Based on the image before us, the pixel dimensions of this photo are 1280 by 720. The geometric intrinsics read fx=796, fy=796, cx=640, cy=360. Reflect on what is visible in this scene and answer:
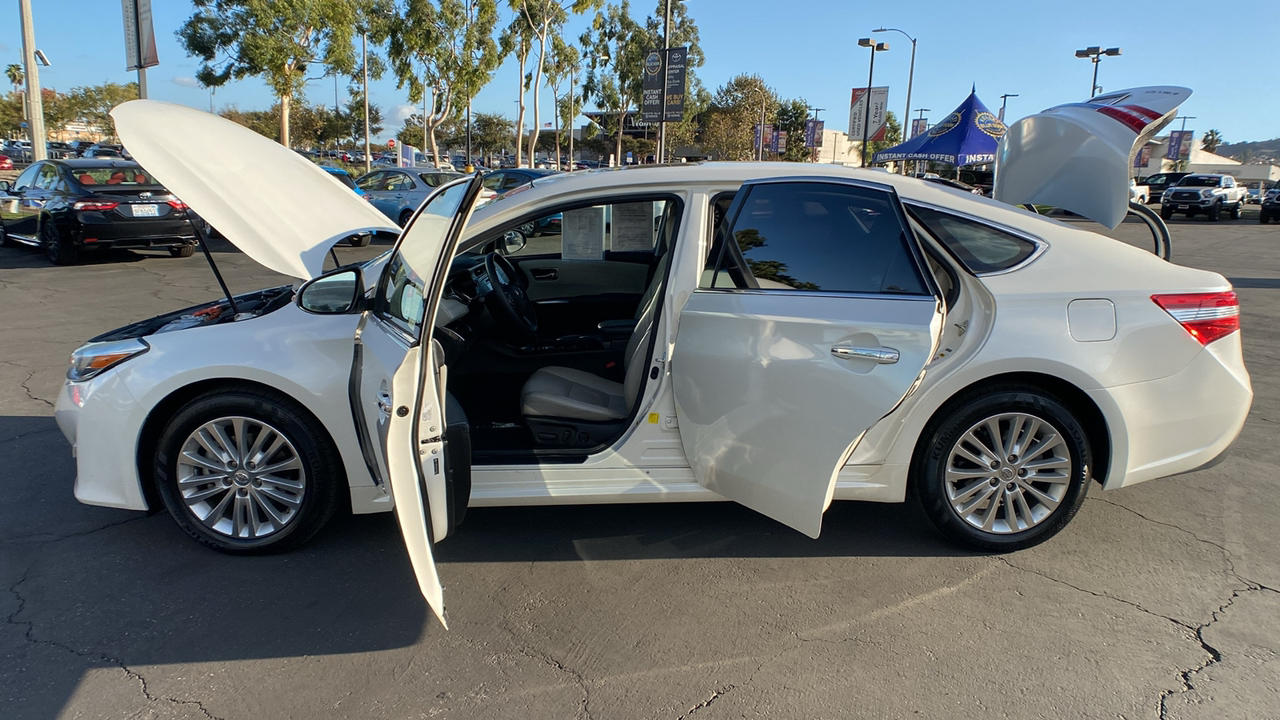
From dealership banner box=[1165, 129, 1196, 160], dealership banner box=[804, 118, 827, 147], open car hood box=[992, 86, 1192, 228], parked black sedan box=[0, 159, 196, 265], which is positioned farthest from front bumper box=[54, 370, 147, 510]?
dealership banner box=[1165, 129, 1196, 160]

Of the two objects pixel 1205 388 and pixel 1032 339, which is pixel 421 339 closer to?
pixel 1032 339

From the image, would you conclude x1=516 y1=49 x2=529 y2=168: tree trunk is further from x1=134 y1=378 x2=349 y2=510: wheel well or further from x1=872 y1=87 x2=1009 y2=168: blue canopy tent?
x1=134 y1=378 x2=349 y2=510: wheel well

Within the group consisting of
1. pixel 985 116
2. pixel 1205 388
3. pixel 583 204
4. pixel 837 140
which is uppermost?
pixel 837 140

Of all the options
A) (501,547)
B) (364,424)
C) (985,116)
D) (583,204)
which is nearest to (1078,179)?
(583,204)

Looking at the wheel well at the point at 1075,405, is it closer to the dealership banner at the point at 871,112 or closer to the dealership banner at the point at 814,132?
the dealership banner at the point at 871,112

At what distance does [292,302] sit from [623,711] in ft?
7.18

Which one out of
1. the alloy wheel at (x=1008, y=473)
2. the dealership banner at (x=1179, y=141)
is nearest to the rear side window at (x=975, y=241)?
the alloy wheel at (x=1008, y=473)

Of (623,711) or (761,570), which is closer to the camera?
(623,711)

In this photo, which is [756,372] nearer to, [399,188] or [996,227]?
[996,227]

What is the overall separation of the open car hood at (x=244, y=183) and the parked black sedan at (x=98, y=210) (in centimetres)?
918

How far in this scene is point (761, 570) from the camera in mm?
3354

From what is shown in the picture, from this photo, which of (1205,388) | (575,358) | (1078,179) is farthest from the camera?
Answer: (575,358)

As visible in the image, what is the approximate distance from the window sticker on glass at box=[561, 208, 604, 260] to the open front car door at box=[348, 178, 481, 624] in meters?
1.30

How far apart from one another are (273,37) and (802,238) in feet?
94.6
